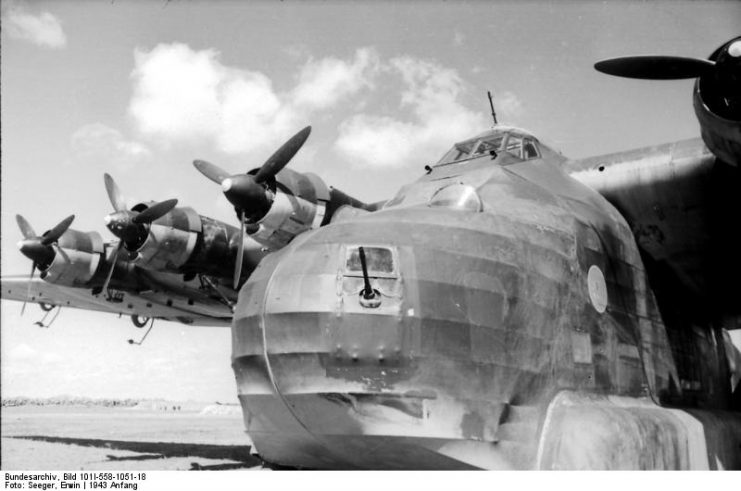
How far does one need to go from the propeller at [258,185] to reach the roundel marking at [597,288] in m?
5.10

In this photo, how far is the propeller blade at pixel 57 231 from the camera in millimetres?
15609

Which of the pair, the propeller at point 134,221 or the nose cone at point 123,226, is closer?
the propeller at point 134,221

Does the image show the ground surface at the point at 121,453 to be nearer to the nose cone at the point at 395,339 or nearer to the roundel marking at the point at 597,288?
the nose cone at the point at 395,339

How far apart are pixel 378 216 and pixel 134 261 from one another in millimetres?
9518

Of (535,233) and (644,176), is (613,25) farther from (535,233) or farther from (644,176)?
(535,233)

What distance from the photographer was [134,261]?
44.1ft

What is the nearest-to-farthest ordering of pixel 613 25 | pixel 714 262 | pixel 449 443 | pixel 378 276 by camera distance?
A: 1. pixel 449 443
2. pixel 378 276
3. pixel 613 25
4. pixel 714 262

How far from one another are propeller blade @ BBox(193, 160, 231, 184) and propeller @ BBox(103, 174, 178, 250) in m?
2.11

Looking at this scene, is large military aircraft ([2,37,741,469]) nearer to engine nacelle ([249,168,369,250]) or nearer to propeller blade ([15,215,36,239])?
engine nacelle ([249,168,369,250])

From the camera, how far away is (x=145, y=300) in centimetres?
1745

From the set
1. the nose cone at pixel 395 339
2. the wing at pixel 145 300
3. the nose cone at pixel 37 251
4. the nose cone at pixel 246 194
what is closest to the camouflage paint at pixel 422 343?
the nose cone at pixel 395 339

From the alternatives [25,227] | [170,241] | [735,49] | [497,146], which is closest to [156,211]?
[170,241]

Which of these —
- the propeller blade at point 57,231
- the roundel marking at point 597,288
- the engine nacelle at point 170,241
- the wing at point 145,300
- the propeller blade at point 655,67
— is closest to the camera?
the propeller blade at point 655,67

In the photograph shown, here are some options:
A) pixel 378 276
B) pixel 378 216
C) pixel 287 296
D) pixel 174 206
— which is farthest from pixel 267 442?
pixel 174 206
